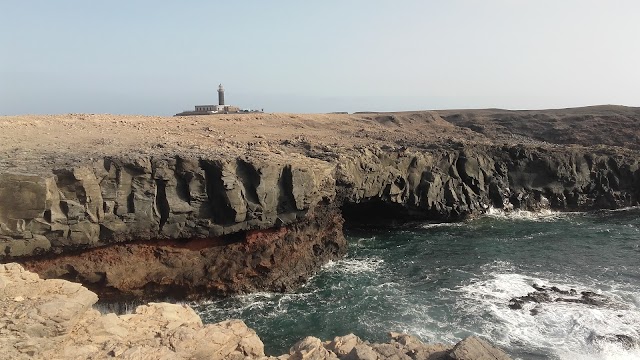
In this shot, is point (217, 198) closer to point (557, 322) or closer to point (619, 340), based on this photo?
point (557, 322)

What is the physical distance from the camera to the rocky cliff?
16906mm

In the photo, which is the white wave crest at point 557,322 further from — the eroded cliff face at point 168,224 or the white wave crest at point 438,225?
the white wave crest at point 438,225

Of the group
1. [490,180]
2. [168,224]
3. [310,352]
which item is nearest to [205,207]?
[168,224]

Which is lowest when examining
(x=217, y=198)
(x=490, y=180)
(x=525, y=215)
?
(x=525, y=215)

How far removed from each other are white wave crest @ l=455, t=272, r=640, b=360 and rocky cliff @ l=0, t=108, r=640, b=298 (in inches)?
316

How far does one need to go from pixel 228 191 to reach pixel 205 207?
1236 millimetres

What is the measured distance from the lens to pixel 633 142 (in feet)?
129

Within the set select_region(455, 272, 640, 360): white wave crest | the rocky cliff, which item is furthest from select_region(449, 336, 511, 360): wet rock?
the rocky cliff

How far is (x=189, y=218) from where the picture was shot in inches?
754

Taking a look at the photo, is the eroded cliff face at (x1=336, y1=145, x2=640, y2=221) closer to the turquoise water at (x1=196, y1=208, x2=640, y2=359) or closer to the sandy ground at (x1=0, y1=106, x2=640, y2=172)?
the turquoise water at (x1=196, y1=208, x2=640, y2=359)

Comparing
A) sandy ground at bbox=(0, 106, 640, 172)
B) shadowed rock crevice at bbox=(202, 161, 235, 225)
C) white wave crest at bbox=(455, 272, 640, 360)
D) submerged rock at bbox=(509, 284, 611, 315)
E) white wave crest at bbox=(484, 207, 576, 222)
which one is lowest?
white wave crest at bbox=(455, 272, 640, 360)

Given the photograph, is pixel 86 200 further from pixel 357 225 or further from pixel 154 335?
pixel 357 225

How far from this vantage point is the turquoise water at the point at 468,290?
637 inches

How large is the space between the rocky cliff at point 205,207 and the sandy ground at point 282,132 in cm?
36
